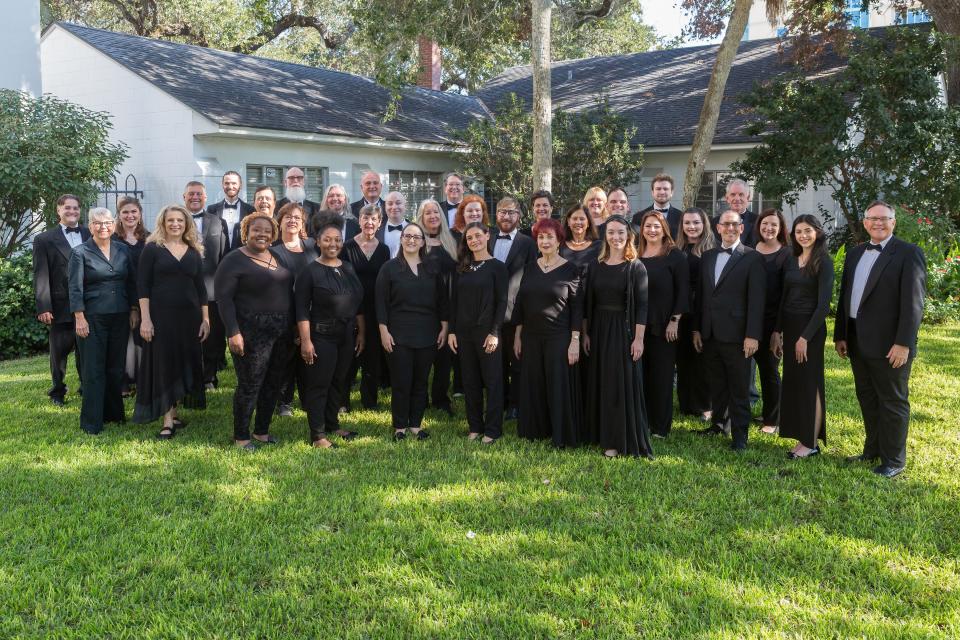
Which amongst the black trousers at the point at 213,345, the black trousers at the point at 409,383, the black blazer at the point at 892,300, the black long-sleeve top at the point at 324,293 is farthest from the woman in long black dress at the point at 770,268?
the black trousers at the point at 213,345

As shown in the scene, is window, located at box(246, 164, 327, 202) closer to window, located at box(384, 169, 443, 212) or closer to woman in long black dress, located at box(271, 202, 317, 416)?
window, located at box(384, 169, 443, 212)

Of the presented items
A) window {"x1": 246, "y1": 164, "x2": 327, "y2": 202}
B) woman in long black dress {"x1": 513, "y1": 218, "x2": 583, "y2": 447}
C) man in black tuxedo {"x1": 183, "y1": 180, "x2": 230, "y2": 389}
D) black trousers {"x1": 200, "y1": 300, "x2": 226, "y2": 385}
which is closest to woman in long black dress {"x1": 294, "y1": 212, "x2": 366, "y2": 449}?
woman in long black dress {"x1": 513, "y1": 218, "x2": 583, "y2": 447}

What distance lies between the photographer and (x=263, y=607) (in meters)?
4.14

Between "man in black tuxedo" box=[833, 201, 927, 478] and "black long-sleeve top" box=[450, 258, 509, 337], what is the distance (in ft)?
8.96

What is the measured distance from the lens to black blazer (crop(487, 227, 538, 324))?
7.39 metres

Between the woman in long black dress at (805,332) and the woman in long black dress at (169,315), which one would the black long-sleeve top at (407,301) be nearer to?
the woman in long black dress at (169,315)

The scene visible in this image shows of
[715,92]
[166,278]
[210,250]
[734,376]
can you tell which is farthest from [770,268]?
[715,92]

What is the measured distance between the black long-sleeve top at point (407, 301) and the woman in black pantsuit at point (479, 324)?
0.23 metres

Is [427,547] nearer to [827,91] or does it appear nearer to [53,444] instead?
[53,444]

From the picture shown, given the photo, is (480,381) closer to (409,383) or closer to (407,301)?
(409,383)

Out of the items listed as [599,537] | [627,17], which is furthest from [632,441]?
[627,17]

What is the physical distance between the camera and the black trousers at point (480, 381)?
7109mm

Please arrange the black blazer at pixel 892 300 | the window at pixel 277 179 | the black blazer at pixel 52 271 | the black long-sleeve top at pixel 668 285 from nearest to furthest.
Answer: the black blazer at pixel 892 300, the black long-sleeve top at pixel 668 285, the black blazer at pixel 52 271, the window at pixel 277 179

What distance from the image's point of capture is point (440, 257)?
284 inches
